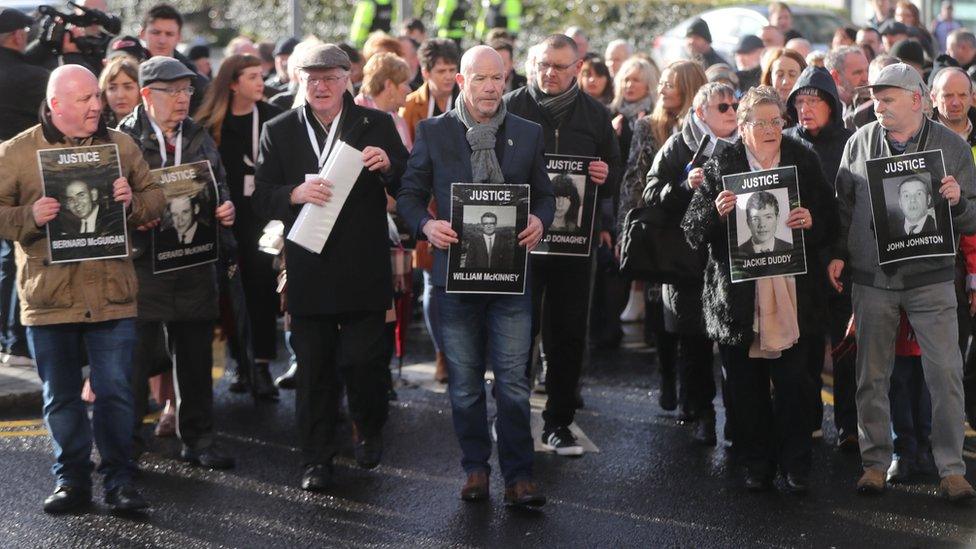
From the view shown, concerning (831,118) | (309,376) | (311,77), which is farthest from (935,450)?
(311,77)

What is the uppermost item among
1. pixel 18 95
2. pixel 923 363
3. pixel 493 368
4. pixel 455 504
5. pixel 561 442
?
pixel 18 95

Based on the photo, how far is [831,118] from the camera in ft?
25.9

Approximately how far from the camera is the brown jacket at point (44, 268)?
6570 mm

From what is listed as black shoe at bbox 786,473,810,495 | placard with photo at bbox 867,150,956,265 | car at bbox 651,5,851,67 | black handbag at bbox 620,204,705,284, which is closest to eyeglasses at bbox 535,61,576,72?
black handbag at bbox 620,204,705,284

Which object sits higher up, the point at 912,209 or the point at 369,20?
the point at 369,20

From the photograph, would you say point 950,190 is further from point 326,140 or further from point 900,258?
point 326,140

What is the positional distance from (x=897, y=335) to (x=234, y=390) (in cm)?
420

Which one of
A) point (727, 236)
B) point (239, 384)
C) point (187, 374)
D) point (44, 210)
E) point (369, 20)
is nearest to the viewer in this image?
point (44, 210)

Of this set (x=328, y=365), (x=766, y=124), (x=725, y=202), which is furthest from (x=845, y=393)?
(x=328, y=365)

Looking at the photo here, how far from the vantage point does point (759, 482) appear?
709 cm

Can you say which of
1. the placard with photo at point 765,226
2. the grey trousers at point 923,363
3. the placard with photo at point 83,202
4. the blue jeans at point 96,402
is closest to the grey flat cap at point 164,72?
the placard with photo at point 83,202

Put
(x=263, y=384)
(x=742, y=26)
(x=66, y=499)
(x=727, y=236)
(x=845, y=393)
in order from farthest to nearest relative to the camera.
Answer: (x=742, y=26) → (x=263, y=384) → (x=845, y=393) → (x=727, y=236) → (x=66, y=499)

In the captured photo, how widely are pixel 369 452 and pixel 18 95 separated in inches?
151

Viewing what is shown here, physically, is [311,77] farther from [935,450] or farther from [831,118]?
[935,450]
